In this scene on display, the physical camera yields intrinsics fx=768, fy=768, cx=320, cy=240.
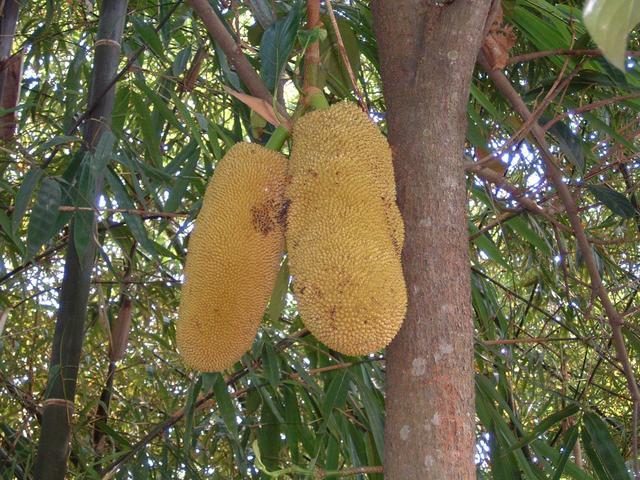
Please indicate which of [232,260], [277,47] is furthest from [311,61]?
[232,260]

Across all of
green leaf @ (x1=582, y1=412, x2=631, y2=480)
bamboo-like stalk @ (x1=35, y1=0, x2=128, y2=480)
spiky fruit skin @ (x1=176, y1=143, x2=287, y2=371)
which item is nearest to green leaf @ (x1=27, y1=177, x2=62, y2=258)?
bamboo-like stalk @ (x1=35, y1=0, x2=128, y2=480)

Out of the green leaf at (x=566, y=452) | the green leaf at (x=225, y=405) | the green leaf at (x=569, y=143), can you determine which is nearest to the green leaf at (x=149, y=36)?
the green leaf at (x=225, y=405)

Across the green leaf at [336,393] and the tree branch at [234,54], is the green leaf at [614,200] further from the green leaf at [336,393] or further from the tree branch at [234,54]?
the tree branch at [234,54]

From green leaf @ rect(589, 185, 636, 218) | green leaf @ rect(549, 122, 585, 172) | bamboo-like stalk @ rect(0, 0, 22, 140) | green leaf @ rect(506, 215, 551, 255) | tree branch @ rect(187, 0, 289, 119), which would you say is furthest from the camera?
bamboo-like stalk @ rect(0, 0, 22, 140)

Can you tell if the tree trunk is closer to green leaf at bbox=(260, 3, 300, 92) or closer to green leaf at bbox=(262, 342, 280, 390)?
green leaf at bbox=(260, 3, 300, 92)

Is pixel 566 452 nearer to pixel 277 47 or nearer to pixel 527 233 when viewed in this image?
pixel 527 233

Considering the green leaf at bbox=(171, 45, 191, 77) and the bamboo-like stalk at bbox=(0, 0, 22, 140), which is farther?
the bamboo-like stalk at bbox=(0, 0, 22, 140)

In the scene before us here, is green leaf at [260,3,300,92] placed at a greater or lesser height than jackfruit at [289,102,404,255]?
greater
